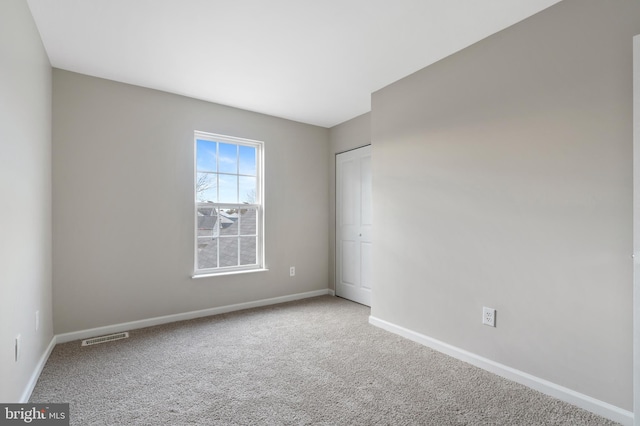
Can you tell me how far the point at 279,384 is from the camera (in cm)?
206

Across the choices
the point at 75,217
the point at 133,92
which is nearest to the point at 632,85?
the point at 133,92

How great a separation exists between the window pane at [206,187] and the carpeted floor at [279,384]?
1446 mm

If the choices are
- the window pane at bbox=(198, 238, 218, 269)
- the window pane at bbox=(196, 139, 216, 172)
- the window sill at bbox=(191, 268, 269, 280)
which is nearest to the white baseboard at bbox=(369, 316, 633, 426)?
the window sill at bbox=(191, 268, 269, 280)

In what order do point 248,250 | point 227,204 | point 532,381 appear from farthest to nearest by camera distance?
point 248,250
point 227,204
point 532,381

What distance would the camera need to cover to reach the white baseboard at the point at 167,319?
2.78 meters

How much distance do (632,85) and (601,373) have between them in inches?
→ 62.4

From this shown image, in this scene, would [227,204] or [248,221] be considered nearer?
[227,204]

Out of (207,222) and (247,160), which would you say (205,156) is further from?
(207,222)

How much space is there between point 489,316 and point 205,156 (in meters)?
3.23

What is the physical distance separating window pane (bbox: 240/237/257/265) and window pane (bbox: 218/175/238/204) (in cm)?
51

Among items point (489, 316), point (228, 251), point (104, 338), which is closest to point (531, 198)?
point (489, 316)

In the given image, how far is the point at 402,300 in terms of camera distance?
115 inches

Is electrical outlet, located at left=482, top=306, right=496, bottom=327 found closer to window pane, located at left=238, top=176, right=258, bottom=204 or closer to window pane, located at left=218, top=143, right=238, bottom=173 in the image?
window pane, located at left=238, top=176, right=258, bottom=204

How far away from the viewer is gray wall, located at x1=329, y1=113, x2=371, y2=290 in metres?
4.04
